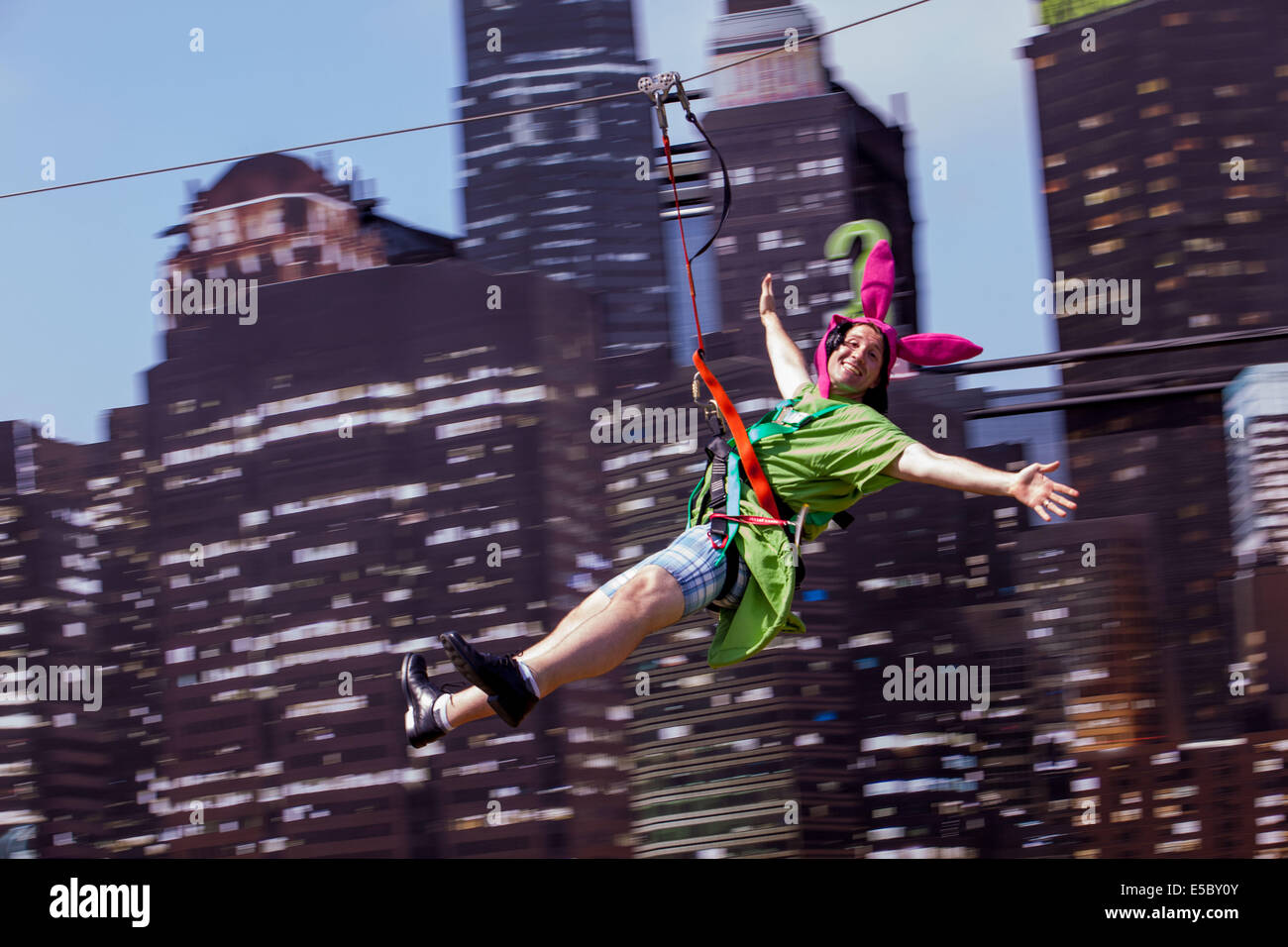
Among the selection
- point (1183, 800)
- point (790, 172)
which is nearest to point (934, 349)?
point (790, 172)

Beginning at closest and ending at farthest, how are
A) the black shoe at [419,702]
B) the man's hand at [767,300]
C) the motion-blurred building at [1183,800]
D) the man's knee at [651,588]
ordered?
the black shoe at [419,702]
the man's knee at [651,588]
the man's hand at [767,300]
the motion-blurred building at [1183,800]

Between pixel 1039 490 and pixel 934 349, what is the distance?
86 cm

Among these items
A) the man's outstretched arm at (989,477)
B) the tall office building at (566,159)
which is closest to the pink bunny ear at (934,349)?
the man's outstretched arm at (989,477)

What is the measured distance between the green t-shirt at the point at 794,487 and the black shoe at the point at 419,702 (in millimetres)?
803

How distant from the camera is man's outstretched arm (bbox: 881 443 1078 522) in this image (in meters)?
3.42

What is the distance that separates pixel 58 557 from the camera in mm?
10477

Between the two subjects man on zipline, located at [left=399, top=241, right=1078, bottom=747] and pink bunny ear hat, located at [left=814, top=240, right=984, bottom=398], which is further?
pink bunny ear hat, located at [left=814, top=240, right=984, bottom=398]

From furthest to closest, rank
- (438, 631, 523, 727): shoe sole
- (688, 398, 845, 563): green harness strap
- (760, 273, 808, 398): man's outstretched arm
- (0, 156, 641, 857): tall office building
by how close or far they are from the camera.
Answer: (0, 156, 641, 857): tall office building → (760, 273, 808, 398): man's outstretched arm → (688, 398, 845, 563): green harness strap → (438, 631, 523, 727): shoe sole

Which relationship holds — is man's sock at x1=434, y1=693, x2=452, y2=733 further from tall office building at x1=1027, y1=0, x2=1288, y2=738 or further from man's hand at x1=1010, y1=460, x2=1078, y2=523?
tall office building at x1=1027, y1=0, x2=1288, y2=738

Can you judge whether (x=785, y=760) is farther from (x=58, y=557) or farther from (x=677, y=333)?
(x=58, y=557)

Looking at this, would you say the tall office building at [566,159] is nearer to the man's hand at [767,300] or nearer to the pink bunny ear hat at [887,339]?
the man's hand at [767,300]

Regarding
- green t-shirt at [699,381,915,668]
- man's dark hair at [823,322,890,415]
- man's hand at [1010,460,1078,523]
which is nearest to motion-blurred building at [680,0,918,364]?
man's dark hair at [823,322,890,415]

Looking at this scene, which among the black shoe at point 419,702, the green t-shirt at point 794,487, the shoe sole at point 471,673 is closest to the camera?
the shoe sole at point 471,673

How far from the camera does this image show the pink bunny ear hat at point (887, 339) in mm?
4176
